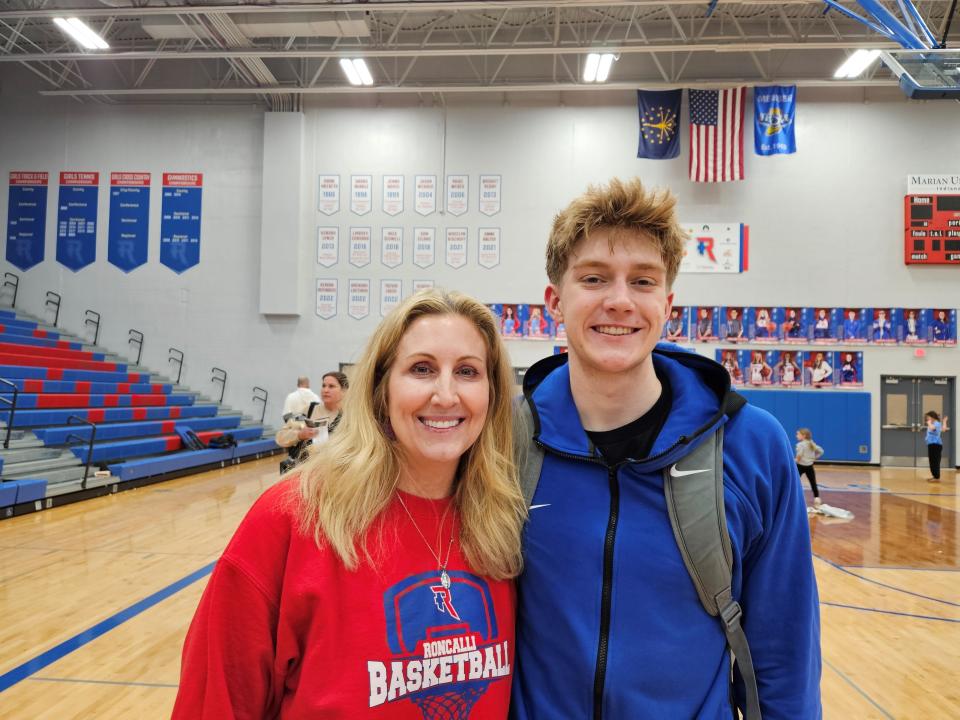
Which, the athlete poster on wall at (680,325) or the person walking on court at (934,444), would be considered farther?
the athlete poster on wall at (680,325)

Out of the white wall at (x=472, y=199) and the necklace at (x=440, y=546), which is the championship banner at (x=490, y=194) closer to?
the white wall at (x=472, y=199)

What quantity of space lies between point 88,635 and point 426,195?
484 inches

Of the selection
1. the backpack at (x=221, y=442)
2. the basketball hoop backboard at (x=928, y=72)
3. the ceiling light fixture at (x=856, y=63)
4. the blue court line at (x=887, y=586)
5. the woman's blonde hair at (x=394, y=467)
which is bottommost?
the blue court line at (x=887, y=586)

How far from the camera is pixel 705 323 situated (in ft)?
48.6

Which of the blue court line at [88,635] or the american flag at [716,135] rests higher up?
the american flag at [716,135]

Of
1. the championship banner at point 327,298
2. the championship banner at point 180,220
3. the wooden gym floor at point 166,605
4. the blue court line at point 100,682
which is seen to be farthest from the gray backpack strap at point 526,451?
the championship banner at point 180,220

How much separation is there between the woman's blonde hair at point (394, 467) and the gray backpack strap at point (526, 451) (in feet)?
0.08

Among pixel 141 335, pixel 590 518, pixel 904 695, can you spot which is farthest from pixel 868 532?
pixel 141 335

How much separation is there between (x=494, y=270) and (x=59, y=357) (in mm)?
8975

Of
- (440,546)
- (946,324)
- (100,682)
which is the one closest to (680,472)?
(440,546)

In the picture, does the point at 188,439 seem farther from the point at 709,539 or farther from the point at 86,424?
the point at 709,539

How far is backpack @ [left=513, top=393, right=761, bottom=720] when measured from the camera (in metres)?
1.36

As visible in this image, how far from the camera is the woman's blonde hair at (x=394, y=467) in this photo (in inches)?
54.7

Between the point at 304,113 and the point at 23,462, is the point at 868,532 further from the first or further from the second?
the point at 304,113
